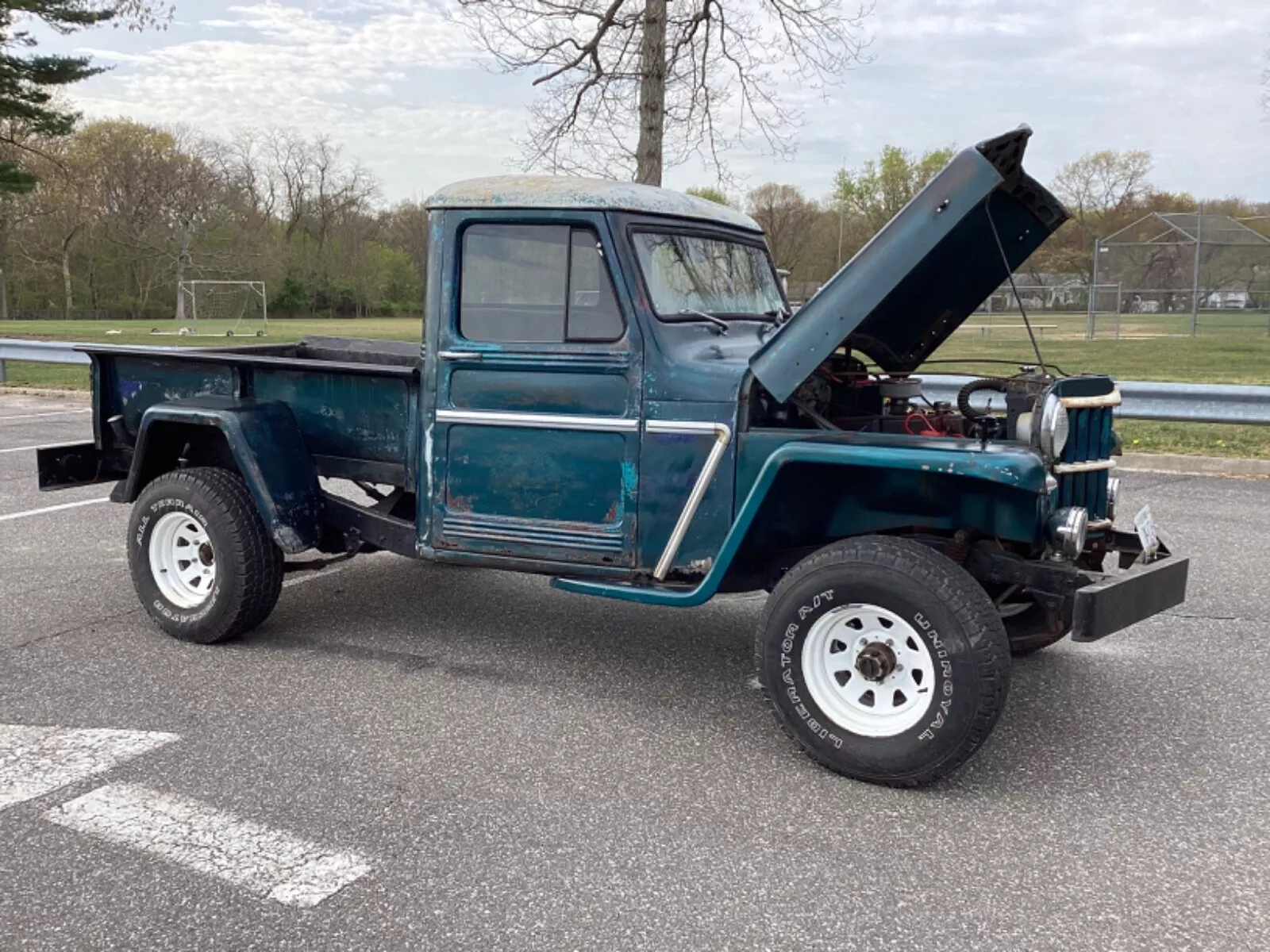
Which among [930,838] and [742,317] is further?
[742,317]

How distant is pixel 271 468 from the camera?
15.1 feet

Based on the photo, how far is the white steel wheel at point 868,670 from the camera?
339 cm

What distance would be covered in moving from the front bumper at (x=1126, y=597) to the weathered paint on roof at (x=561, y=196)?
213cm

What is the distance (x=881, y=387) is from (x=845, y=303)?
96 cm

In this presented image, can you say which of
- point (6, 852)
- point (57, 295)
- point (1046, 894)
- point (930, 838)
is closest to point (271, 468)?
point (6, 852)

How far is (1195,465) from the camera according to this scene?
361 inches

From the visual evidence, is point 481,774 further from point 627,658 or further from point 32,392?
point 32,392

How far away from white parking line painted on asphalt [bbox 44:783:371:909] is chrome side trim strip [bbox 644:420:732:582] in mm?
1573

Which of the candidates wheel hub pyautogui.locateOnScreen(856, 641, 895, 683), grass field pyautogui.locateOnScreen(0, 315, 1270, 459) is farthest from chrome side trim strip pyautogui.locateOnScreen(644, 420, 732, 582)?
grass field pyautogui.locateOnScreen(0, 315, 1270, 459)

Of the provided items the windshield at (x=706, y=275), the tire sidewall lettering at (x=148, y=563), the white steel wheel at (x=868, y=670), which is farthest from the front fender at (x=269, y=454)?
the white steel wheel at (x=868, y=670)

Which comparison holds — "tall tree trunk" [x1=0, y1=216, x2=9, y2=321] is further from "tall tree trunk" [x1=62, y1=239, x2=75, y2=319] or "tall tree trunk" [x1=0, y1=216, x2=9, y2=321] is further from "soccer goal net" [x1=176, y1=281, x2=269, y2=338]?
"soccer goal net" [x1=176, y1=281, x2=269, y2=338]

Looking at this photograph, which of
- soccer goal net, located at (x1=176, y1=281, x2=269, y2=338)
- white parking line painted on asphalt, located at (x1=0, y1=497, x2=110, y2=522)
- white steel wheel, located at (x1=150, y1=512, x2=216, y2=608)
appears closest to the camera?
white steel wheel, located at (x1=150, y1=512, x2=216, y2=608)

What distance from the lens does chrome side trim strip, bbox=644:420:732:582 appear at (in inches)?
151

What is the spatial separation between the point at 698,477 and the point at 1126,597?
1.49 m
